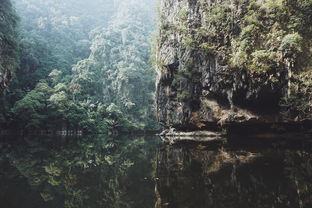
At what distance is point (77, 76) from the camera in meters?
46.3

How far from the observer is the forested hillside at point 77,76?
36750mm

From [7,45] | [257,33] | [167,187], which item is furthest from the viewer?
[7,45]

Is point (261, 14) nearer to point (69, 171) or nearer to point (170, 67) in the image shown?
point (170, 67)

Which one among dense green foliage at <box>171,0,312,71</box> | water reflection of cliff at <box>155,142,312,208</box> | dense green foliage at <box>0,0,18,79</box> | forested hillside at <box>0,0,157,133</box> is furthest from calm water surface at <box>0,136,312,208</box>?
forested hillside at <box>0,0,157,133</box>

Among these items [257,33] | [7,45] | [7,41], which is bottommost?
[257,33]

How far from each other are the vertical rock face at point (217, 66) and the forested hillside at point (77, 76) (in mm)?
16756

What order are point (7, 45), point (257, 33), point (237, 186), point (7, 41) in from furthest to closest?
point (7, 45)
point (7, 41)
point (257, 33)
point (237, 186)

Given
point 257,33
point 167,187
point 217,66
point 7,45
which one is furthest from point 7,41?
point 167,187

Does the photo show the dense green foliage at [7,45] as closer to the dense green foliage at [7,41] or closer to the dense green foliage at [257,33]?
the dense green foliage at [7,41]

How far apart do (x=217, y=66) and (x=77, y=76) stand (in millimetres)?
32842

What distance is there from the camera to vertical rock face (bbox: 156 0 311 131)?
631 inches

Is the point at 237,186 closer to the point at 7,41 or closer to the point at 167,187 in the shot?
the point at 167,187

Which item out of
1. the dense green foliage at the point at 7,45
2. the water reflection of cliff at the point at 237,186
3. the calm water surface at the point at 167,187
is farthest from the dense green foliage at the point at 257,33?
the dense green foliage at the point at 7,45

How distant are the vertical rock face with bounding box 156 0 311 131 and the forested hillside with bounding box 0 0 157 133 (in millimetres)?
16756
